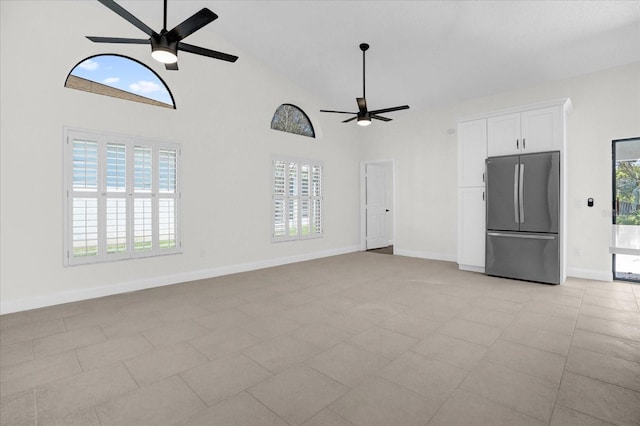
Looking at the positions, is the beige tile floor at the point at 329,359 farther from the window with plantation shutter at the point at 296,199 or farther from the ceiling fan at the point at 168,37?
the ceiling fan at the point at 168,37

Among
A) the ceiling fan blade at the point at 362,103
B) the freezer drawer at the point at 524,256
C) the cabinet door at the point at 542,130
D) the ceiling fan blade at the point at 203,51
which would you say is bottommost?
the freezer drawer at the point at 524,256

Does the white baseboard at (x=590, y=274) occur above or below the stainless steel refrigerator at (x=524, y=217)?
below

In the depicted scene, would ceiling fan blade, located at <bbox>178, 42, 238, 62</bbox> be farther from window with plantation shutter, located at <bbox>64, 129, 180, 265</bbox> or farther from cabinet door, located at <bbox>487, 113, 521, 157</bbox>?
cabinet door, located at <bbox>487, 113, 521, 157</bbox>

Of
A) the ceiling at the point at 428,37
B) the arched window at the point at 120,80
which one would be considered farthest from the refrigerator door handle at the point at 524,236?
the arched window at the point at 120,80

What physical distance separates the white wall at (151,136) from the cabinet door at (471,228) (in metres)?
2.71

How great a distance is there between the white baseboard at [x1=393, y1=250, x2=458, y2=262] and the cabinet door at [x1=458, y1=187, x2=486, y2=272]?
0.81 metres

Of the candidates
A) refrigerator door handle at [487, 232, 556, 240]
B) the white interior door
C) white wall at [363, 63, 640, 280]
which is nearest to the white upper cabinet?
white wall at [363, 63, 640, 280]

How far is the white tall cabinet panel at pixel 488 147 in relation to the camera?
4.35 metres

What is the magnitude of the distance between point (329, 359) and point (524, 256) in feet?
12.0

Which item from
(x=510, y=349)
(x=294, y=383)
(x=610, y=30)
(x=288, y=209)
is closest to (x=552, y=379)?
(x=510, y=349)

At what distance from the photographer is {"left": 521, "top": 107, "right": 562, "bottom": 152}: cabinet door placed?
4344 millimetres

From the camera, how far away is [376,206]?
26.2 ft

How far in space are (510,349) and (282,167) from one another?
4.64m

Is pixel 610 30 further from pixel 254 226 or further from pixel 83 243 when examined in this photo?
pixel 83 243
